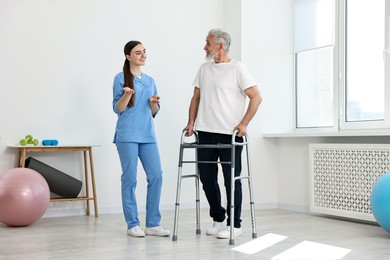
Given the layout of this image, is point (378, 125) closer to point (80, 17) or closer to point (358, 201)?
point (358, 201)

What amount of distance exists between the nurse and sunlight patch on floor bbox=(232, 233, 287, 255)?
64 centimetres

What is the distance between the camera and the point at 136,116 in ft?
13.6

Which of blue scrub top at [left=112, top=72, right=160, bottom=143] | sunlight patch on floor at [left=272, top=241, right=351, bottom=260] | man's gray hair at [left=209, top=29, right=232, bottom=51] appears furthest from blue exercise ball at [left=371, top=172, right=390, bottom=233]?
blue scrub top at [left=112, top=72, right=160, bottom=143]

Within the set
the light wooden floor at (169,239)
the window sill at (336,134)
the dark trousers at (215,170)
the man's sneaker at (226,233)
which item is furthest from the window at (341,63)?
the man's sneaker at (226,233)

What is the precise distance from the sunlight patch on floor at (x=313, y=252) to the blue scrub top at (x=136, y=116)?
4.26 ft

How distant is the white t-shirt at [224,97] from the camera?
13.2ft

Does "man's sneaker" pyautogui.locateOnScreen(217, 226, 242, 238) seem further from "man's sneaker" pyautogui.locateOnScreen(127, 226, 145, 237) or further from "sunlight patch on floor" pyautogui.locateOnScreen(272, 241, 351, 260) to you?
"man's sneaker" pyautogui.locateOnScreen(127, 226, 145, 237)

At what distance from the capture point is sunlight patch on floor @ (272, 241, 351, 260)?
342 cm

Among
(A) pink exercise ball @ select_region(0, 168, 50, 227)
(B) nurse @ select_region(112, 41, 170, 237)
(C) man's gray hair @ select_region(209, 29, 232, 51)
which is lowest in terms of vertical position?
(A) pink exercise ball @ select_region(0, 168, 50, 227)

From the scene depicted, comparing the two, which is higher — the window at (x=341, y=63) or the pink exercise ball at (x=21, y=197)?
the window at (x=341, y=63)

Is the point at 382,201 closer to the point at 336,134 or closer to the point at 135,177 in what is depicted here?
the point at 336,134

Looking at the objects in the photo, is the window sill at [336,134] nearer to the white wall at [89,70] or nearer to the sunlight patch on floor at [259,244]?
the white wall at [89,70]

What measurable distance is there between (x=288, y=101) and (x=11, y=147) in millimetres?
2897

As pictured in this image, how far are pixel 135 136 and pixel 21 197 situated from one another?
1087 mm
